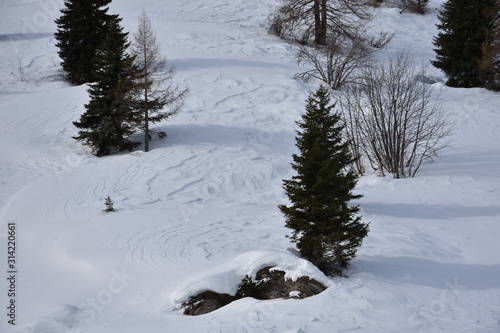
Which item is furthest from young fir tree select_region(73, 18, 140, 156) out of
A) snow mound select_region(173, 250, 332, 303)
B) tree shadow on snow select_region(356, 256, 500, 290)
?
tree shadow on snow select_region(356, 256, 500, 290)

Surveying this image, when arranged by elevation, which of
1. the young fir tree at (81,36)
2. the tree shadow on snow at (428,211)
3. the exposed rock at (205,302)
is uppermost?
the young fir tree at (81,36)

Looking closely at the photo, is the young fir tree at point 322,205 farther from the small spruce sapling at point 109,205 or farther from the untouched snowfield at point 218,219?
the small spruce sapling at point 109,205

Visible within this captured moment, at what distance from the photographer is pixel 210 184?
1364 centimetres

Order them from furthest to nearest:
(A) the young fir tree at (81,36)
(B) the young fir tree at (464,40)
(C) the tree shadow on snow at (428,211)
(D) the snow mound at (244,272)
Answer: (A) the young fir tree at (81,36) < (B) the young fir tree at (464,40) < (C) the tree shadow on snow at (428,211) < (D) the snow mound at (244,272)

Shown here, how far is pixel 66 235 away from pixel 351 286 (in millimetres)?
7115

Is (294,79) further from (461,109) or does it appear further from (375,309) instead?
(375,309)

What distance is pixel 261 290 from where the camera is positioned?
7.80m

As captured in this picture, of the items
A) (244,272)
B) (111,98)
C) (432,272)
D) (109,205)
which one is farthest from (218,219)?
(111,98)

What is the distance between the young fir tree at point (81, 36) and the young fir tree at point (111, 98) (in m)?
7.75

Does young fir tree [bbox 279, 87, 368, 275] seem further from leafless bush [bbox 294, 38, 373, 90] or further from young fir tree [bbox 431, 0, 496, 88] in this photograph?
young fir tree [bbox 431, 0, 496, 88]

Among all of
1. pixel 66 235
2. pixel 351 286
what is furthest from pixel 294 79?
pixel 351 286

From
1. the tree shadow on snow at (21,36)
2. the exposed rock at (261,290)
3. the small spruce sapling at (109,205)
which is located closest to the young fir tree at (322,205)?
the exposed rock at (261,290)

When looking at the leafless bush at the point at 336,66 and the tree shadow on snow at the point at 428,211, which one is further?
the leafless bush at the point at 336,66

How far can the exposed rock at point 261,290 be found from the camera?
7.48 meters
